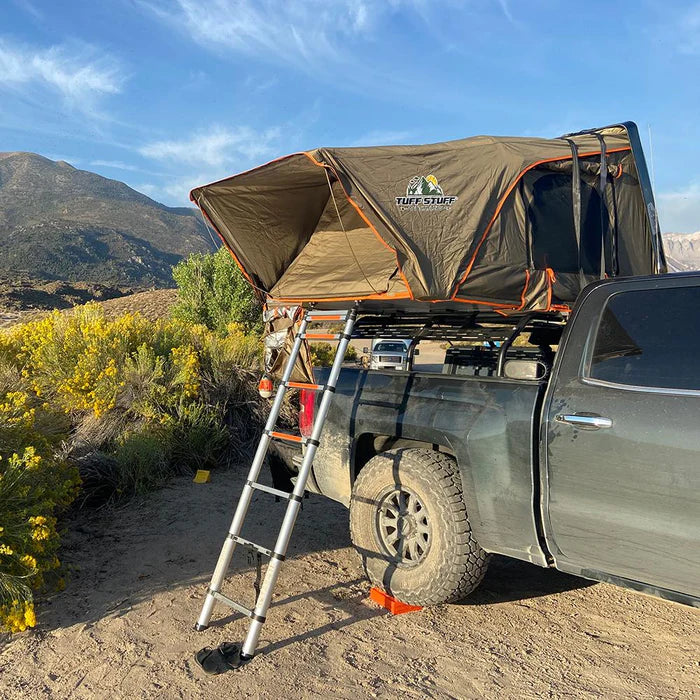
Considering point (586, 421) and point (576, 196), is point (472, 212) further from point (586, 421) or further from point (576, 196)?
point (586, 421)

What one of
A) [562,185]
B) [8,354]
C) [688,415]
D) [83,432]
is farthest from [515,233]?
[8,354]

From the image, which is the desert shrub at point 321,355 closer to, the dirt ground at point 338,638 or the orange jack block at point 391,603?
the dirt ground at point 338,638

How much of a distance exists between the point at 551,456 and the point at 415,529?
1.15 metres

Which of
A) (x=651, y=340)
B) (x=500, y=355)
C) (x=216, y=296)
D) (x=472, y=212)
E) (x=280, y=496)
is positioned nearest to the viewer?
(x=651, y=340)

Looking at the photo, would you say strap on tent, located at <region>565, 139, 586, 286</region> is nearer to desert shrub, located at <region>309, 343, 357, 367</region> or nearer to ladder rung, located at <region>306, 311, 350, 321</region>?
ladder rung, located at <region>306, 311, 350, 321</region>

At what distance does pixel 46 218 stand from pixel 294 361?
4662 inches

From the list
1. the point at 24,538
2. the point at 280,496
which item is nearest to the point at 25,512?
the point at 24,538

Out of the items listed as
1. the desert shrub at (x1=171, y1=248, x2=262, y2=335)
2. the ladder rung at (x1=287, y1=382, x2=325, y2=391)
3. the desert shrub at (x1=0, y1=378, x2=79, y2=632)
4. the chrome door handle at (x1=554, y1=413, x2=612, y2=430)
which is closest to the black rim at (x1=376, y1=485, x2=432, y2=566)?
the ladder rung at (x1=287, y1=382, x2=325, y2=391)

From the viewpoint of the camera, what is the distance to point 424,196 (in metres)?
4.01

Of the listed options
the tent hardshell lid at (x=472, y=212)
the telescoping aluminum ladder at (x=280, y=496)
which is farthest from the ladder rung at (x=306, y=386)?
the tent hardshell lid at (x=472, y=212)

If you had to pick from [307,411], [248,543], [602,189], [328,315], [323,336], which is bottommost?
[248,543]

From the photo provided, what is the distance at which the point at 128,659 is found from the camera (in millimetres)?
3711

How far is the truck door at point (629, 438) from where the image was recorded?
3176 millimetres

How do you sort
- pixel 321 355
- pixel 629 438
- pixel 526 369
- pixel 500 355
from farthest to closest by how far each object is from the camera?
pixel 321 355
pixel 500 355
pixel 526 369
pixel 629 438
